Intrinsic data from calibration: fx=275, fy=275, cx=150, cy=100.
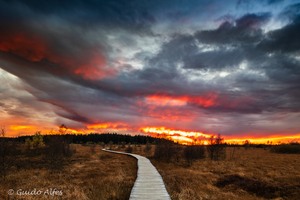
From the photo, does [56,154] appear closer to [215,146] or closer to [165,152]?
[165,152]

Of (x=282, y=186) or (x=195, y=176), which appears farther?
(x=195, y=176)

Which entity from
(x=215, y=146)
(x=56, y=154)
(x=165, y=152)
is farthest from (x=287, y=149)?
(x=56, y=154)

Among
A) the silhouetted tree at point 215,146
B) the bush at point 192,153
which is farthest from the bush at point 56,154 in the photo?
the silhouetted tree at point 215,146

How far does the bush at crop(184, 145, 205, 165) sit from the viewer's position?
41.0 m

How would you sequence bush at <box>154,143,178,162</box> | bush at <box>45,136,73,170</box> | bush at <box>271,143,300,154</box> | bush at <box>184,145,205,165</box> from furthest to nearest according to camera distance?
1. bush at <box>271,143,300,154</box>
2. bush at <box>154,143,178,162</box>
3. bush at <box>184,145,205,165</box>
4. bush at <box>45,136,73,170</box>

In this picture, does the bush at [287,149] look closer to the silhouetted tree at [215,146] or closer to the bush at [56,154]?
the silhouetted tree at [215,146]

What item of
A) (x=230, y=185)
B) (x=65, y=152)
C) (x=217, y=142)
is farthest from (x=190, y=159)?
(x=65, y=152)

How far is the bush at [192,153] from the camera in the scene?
4101cm

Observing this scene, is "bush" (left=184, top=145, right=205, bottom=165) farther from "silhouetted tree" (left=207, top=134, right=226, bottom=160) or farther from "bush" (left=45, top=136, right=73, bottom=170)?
"bush" (left=45, top=136, right=73, bottom=170)

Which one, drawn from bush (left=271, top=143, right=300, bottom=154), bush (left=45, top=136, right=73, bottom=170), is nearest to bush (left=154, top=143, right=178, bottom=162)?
bush (left=45, top=136, right=73, bottom=170)

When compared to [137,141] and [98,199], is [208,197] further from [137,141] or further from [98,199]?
[137,141]

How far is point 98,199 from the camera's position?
1647 centimetres

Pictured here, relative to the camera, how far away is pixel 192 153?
42531 millimetres

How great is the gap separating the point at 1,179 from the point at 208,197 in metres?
18.6
